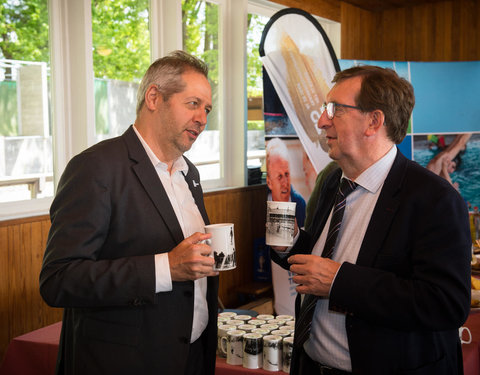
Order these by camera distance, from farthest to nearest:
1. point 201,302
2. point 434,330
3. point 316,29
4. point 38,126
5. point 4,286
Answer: point 316,29, point 38,126, point 4,286, point 201,302, point 434,330

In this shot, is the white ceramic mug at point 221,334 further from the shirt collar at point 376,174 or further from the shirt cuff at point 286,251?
the shirt collar at point 376,174

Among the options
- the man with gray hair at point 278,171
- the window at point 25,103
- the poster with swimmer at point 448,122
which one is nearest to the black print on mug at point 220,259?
the window at point 25,103

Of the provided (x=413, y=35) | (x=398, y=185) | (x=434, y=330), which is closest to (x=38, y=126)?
(x=398, y=185)

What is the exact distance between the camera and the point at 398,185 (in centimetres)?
148

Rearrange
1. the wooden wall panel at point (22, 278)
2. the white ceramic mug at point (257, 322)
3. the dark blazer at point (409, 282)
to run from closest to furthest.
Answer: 1. the dark blazer at point (409, 282)
2. the white ceramic mug at point (257, 322)
3. the wooden wall panel at point (22, 278)

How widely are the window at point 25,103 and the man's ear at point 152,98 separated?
A: 170cm

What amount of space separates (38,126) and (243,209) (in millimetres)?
1917

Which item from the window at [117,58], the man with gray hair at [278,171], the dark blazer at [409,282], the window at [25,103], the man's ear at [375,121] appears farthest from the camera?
the man with gray hair at [278,171]

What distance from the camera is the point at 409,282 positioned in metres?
1.37

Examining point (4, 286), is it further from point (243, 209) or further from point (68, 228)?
point (243, 209)

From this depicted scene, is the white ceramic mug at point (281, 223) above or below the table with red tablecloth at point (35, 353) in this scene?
above

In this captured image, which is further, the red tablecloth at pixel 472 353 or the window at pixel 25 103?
the window at pixel 25 103

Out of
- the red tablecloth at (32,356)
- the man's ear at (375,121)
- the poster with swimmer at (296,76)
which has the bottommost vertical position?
the red tablecloth at (32,356)

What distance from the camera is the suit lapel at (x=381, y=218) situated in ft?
4.75
